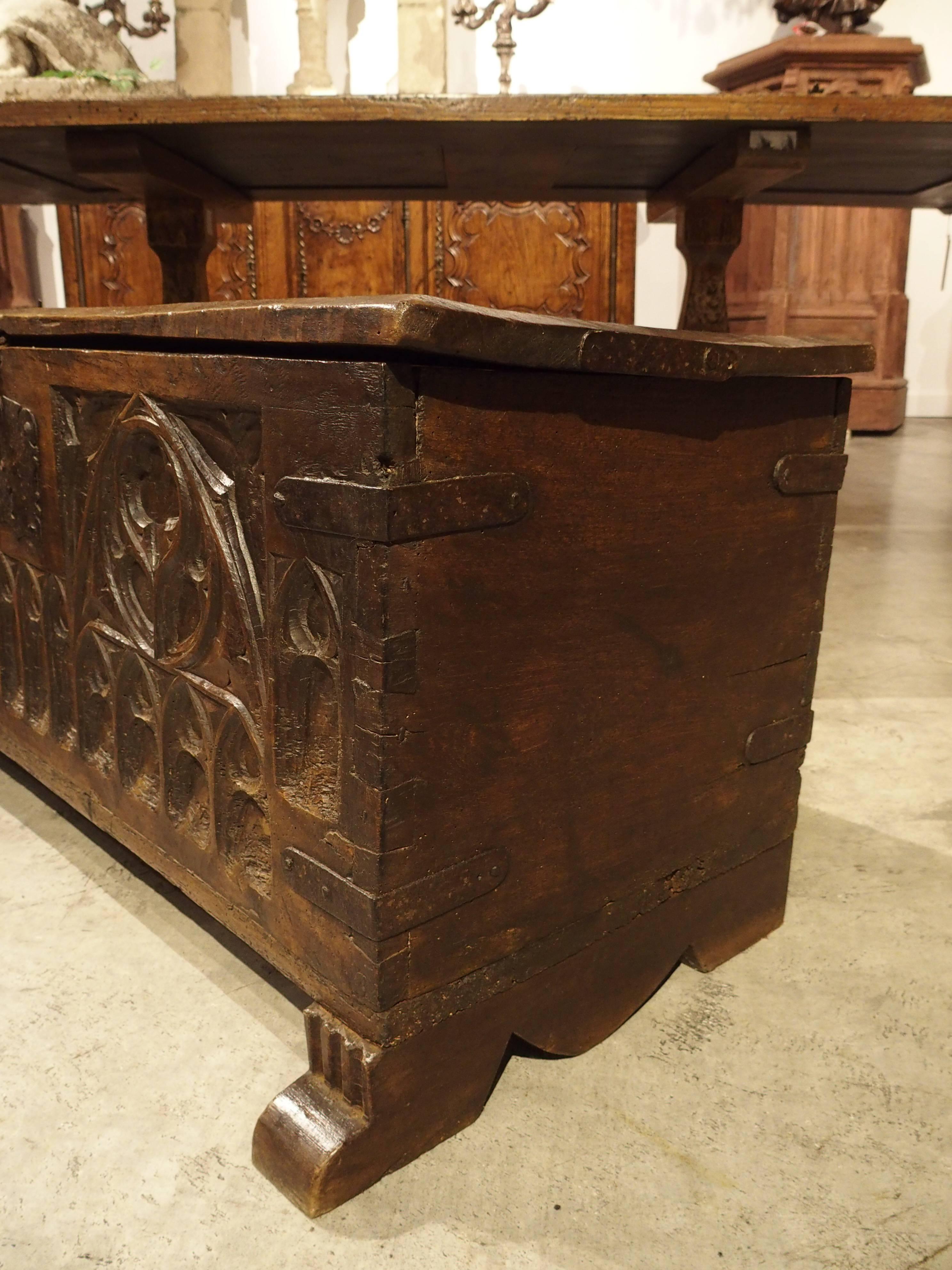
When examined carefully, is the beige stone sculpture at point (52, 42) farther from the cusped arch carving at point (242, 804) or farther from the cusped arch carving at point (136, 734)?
the cusped arch carving at point (242, 804)

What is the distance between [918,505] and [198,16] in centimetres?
447

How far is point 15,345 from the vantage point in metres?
1.40

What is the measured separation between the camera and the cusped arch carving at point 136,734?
49.9 inches

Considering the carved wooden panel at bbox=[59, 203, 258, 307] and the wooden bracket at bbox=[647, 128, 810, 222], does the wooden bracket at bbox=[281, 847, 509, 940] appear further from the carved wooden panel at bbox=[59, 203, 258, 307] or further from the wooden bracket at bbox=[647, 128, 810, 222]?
the carved wooden panel at bbox=[59, 203, 258, 307]

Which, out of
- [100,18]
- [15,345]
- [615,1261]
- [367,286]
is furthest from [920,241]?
[615,1261]

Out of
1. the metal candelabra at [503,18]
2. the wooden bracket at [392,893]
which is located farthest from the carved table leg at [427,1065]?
the metal candelabra at [503,18]

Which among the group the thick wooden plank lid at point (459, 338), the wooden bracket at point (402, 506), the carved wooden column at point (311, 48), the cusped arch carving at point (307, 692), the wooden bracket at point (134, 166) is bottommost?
the cusped arch carving at point (307, 692)

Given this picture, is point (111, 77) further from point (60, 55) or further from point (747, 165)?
point (747, 165)

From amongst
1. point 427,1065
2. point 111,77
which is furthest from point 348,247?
point 427,1065

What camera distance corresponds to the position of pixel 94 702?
4.55 feet

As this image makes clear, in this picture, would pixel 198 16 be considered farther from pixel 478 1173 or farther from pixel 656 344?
pixel 478 1173

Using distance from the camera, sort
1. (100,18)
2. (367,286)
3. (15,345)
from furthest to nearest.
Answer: (100,18)
(367,286)
(15,345)

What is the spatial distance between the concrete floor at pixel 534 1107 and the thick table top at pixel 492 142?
3.74 ft

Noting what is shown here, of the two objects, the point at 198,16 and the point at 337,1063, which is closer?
the point at 337,1063
